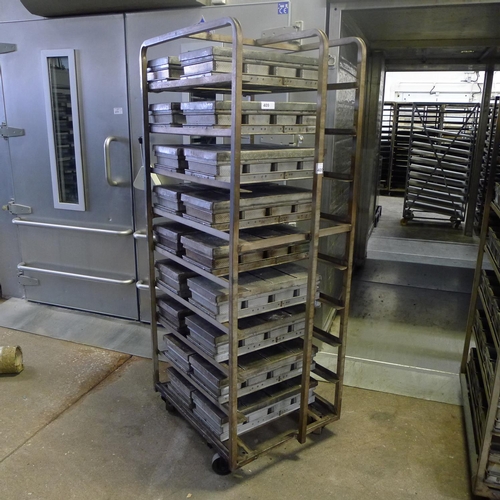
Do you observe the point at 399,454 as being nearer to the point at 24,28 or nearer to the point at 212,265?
the point at 212,265

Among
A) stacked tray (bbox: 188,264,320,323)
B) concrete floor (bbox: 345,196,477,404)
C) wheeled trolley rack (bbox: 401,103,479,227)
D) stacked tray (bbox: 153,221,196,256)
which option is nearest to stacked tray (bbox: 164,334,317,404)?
stacked tray (bbox: 188,264,320,323)

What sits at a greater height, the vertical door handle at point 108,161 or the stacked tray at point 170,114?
the stacked tray at point 170,114

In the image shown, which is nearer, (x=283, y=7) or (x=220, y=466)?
(x=220, y=466)

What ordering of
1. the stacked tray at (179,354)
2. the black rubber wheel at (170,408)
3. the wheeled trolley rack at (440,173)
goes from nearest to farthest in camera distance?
the stacked tray at (179,354)
the black rubber wheel at (170,408)
the wheeled trolley rack at (440,173)

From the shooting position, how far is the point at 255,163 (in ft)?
6.04

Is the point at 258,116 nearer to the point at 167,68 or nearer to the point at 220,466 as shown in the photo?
the point at 167,68

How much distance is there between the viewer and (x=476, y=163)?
5852mm

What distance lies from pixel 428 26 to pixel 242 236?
223cm

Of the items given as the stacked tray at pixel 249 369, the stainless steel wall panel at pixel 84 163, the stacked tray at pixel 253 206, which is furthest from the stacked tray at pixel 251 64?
the stainless steel wall panel at pixel 84 163

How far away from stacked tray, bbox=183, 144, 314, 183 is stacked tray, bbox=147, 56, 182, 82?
1.07 feet

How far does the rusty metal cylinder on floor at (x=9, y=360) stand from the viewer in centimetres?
285

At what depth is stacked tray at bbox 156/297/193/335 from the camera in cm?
232

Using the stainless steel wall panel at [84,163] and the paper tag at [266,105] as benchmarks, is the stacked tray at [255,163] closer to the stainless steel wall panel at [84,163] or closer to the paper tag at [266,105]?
the paper tag at [266,105]

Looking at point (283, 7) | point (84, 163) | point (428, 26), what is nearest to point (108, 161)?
point (84, 163)
